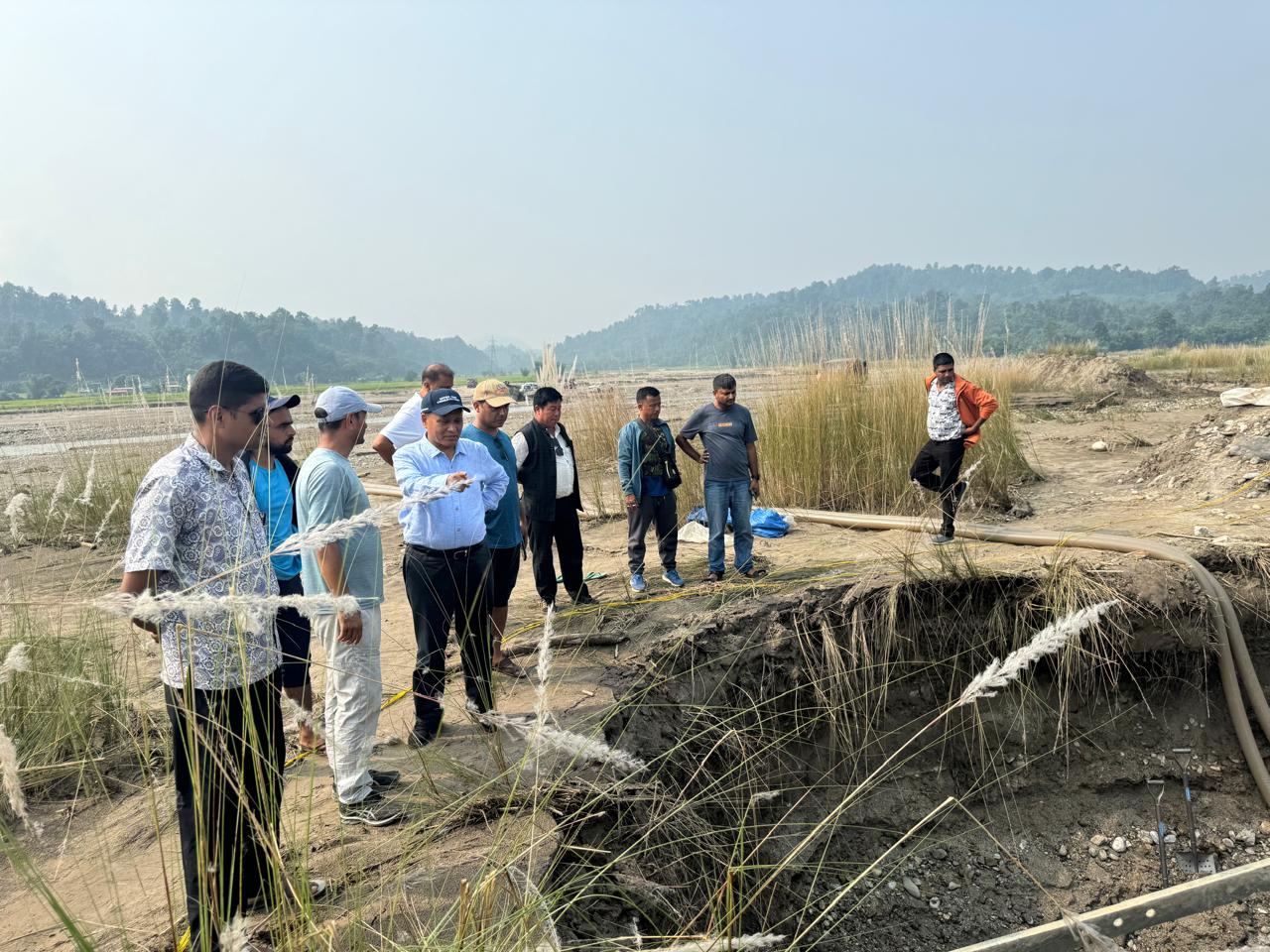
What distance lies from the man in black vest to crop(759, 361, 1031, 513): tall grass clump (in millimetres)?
3722

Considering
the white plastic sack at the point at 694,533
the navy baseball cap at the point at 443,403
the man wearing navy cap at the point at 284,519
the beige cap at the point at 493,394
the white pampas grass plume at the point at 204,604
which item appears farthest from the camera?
the white plastic sack at the point at 694,533

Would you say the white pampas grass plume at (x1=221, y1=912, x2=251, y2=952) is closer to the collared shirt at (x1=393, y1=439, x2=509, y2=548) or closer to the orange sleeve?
the collared shirt at (x1=393, y1=439, x2=509, y2=548)

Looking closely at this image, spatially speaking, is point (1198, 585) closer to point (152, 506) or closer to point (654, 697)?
point (654, 697)

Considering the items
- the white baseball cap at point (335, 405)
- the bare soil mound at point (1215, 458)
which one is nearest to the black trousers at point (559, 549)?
the white baseball cap at point (335, 405)

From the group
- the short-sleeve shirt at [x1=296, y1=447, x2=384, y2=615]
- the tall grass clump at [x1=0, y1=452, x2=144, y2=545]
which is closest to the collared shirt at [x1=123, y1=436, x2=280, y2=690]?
the short-sleeve shirt at [x1=296, y1=447, x2=384, y2=615]

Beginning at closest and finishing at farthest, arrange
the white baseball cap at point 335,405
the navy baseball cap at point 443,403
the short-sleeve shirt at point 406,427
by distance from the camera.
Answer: the white baseball cap at point 335,405, the navy baseball cap at point 443,403, the short-sleeve shirt at point 406,427

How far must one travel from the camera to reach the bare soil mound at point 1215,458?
7.75m

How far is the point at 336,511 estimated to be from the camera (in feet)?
10.5

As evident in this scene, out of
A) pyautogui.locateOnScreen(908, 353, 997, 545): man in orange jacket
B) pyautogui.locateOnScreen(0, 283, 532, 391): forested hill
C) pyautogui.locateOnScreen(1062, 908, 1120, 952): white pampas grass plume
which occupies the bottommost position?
pyautogui.locateOnScreen(1062, 908, 1120, 952): white pampas grass plume

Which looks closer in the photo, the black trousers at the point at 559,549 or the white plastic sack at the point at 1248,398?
the black trousers at the point at 559,549

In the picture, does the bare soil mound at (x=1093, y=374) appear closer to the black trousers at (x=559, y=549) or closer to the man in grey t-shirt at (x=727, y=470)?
the man in grey t-shirt at (x=727, y=470)

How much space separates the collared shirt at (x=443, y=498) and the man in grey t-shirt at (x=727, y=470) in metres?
2.44

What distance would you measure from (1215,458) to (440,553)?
8.57 metres

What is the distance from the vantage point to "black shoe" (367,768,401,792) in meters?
3.32
